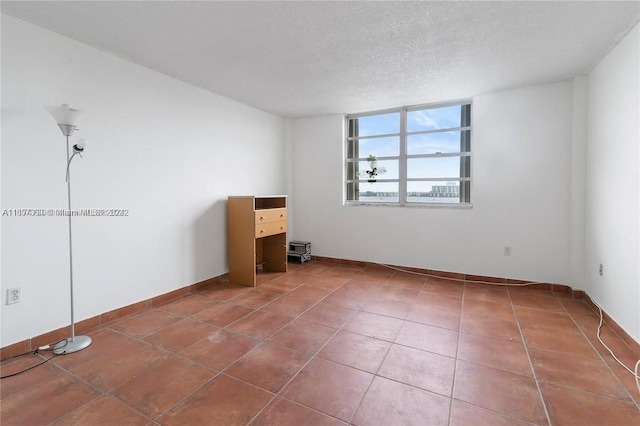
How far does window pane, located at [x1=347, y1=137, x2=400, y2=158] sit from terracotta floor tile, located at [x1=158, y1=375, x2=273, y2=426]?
3.64m

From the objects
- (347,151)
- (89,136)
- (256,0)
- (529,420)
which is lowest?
(529,420)

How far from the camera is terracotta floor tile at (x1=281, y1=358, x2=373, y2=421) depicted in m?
1.54

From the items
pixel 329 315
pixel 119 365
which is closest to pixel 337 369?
pixel 329 315

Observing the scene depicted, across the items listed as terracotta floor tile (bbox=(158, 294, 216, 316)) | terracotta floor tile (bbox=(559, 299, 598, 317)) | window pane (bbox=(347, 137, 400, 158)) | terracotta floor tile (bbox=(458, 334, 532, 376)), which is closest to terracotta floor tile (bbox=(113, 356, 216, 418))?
terracotta floor tile (bbox=(158, 294, 216, 316))

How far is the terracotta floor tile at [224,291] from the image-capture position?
323cm

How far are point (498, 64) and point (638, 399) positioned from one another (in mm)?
2721

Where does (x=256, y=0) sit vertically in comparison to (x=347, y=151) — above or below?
above

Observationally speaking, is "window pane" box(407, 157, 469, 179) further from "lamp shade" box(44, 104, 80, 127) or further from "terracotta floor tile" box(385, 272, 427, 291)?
"lamp shade" box(44, 104, 80, 127)

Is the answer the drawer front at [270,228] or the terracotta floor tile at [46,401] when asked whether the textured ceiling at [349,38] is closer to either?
the drawer front at [270,228]

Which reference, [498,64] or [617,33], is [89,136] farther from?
[617,33]

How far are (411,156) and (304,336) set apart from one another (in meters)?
3.00

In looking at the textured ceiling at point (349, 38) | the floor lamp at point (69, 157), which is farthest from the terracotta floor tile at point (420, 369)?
the textured ceiling at point (349, 38)

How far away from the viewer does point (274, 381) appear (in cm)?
174

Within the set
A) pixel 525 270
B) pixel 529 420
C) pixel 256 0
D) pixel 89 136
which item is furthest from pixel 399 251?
pixel 89 136
